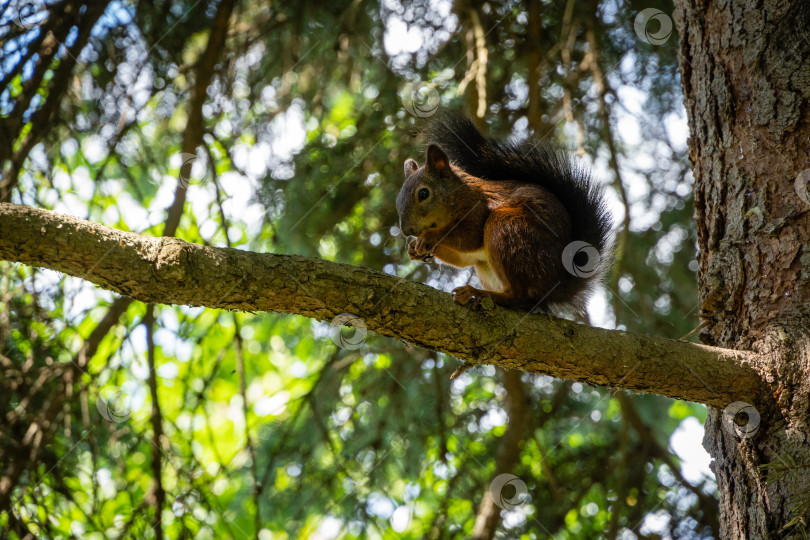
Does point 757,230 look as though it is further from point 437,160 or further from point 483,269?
point 437,160

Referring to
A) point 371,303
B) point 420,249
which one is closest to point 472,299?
point 371,303

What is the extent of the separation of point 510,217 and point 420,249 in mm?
361

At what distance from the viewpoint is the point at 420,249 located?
2.18m

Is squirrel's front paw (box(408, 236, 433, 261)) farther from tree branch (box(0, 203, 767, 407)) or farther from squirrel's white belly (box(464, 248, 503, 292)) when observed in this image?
tree branch (box(0, 203, 767, 407))

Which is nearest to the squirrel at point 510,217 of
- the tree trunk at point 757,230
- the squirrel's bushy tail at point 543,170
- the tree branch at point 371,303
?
the squirrel's bushy tail at point 543,170

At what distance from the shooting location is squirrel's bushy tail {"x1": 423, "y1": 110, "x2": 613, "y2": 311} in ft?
6.65

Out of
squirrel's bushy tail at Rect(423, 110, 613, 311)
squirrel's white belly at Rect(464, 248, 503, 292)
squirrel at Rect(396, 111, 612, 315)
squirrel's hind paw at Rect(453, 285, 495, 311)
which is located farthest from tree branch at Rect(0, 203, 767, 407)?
Result: squirrel's white belly at Rect(464, 248, 503, 292)

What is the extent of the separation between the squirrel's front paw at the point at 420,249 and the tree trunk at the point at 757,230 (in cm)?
82

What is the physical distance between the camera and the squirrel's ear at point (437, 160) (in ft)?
7.52

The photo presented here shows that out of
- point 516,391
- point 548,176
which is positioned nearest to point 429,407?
point 516,391

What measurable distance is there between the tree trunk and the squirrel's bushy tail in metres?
0.31

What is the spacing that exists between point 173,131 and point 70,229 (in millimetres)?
2007

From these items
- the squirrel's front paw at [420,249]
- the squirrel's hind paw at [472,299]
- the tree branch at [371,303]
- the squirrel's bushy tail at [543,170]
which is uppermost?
the squirrel's bushy tail at [543,170]

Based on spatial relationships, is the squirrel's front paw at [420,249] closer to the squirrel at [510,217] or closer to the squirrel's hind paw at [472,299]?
the squirrel at [510,217]
